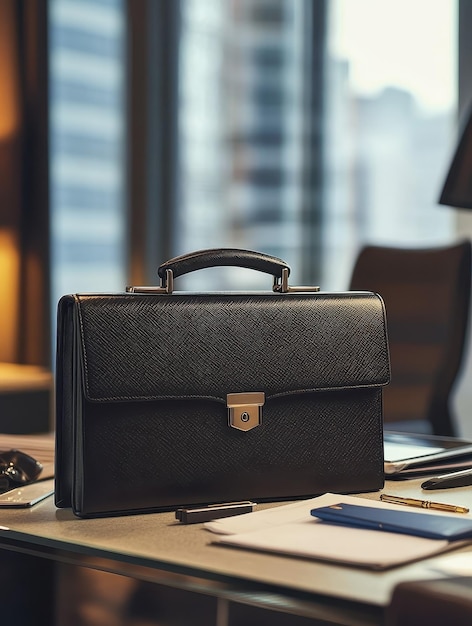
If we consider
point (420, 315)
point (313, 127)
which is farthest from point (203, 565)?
point (313, 127)

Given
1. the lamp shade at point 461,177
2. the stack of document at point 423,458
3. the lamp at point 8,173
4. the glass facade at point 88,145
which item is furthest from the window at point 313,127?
the stack of document at point 423,458

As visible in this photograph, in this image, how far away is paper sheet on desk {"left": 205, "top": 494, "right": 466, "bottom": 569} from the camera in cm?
76

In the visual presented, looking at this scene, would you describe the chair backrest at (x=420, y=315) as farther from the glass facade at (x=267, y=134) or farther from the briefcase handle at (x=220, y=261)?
the briefcase handle at (x=220, y=261)

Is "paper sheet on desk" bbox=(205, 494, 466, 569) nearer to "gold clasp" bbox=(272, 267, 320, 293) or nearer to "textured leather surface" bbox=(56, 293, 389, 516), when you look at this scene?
"textured leather surface" bbox=(56, 293, 389, 516)

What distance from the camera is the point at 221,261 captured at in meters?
1.04

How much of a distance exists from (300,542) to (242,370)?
225 millimetres

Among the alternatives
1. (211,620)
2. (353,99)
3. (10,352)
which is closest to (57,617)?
(211,620)

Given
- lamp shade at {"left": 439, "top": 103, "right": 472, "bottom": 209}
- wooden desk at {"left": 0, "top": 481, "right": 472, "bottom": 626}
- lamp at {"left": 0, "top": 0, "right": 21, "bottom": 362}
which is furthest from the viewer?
lamp at {"left": 0, "top": 0, "right": 21, "bottom": 362}

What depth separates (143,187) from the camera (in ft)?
13.8

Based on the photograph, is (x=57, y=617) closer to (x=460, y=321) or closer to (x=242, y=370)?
(x=242, y=370)

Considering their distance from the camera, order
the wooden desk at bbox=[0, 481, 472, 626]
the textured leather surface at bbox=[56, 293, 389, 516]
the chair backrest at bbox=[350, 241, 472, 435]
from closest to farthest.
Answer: the wooden desk at bbox=[0, 481, 472, 626] → the textured leather surface at bbox=[56, 293, 389, 516] → the chair backrest at bbox=[350, 241, 472, 435]

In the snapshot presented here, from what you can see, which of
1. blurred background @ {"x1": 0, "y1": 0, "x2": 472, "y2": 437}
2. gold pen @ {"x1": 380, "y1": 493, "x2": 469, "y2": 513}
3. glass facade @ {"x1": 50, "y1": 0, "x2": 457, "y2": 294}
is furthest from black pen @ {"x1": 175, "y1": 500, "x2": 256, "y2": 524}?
glass facade @ {"x1": 50, "y1": 0, "x2": 457, "y2": 294}

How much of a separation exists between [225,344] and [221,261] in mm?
103

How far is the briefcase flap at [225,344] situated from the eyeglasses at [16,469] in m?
0.21
